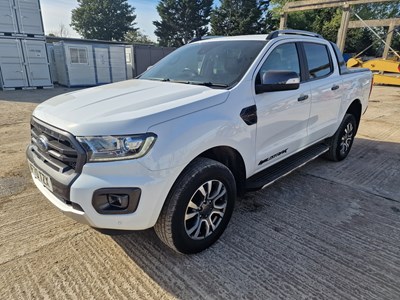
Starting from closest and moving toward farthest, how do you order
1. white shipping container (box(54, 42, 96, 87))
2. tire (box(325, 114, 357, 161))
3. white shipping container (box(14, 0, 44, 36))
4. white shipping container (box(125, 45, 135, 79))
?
tire (box(325, 114, 357, 161)) < white shipping container (box(14, 0, 44, 36)) < white shipping container (box(54, 42, 96, 87)) < white shipping container (box(125, 45, 135, 79))

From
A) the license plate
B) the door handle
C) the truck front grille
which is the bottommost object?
the license plate

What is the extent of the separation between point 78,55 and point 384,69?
16.6m

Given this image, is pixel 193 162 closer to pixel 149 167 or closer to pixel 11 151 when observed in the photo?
pixel 149 167

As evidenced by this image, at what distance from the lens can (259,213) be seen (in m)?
3.08

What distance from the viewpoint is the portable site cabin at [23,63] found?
44.5 ft

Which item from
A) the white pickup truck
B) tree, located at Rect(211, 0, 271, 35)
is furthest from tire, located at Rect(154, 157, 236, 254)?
tree, located at Rect(211, 0, 271, 35)

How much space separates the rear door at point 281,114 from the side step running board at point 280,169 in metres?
0.10

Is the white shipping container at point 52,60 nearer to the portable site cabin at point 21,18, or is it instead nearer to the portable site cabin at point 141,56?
the portable site cabin at point 21,18

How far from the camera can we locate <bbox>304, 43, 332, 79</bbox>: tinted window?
358 cm

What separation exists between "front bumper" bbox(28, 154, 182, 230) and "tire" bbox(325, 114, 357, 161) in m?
3.22

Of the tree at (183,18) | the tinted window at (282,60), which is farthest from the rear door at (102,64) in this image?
the tree at (183,18)

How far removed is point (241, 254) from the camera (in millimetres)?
2436

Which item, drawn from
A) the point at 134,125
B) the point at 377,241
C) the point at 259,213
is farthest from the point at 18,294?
the point at 377,241

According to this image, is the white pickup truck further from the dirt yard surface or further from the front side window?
the front side window
